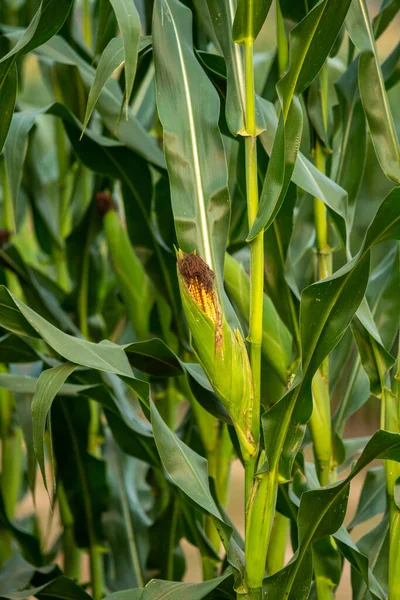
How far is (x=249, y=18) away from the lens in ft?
1.67

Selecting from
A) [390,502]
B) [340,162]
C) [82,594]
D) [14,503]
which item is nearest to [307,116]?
[340,162]

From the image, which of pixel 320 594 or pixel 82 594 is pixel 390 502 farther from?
pixel 82 594

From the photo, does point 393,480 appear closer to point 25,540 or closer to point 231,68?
point 231,68

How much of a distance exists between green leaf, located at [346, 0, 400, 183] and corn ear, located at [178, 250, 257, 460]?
0.19 meters

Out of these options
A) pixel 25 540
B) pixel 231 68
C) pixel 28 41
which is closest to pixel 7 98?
pixel 28 41

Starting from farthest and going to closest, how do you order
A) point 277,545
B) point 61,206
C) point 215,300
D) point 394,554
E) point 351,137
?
point 61,206, point 277,545, point 351,137, point 394,554, point 215,300

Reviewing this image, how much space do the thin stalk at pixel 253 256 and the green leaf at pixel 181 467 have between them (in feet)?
0.10

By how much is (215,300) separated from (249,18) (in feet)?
0.63

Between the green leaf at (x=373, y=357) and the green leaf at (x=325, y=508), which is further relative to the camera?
the green leaf at (x=373, y=357)

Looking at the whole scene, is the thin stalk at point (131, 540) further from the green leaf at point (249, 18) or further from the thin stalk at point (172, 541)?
the green leaf at point (249, 18)

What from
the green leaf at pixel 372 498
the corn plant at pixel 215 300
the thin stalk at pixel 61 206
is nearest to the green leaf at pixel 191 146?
the corn plant at pixel 215 300

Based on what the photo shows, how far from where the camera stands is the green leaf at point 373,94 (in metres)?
0.57

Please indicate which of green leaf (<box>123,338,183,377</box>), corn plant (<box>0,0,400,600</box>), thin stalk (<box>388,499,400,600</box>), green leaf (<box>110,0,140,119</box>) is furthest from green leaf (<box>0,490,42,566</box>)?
green leaf (<box>110,0,140,119</box>)

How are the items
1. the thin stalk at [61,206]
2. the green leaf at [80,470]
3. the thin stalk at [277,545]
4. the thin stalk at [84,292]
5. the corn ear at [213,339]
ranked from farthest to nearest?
the thin stalk at [61,206]
the thin stalk at [84,292]
the green leaf at [80,470]
the thin stalk at [277,545]
the corn ear at [213,339]
